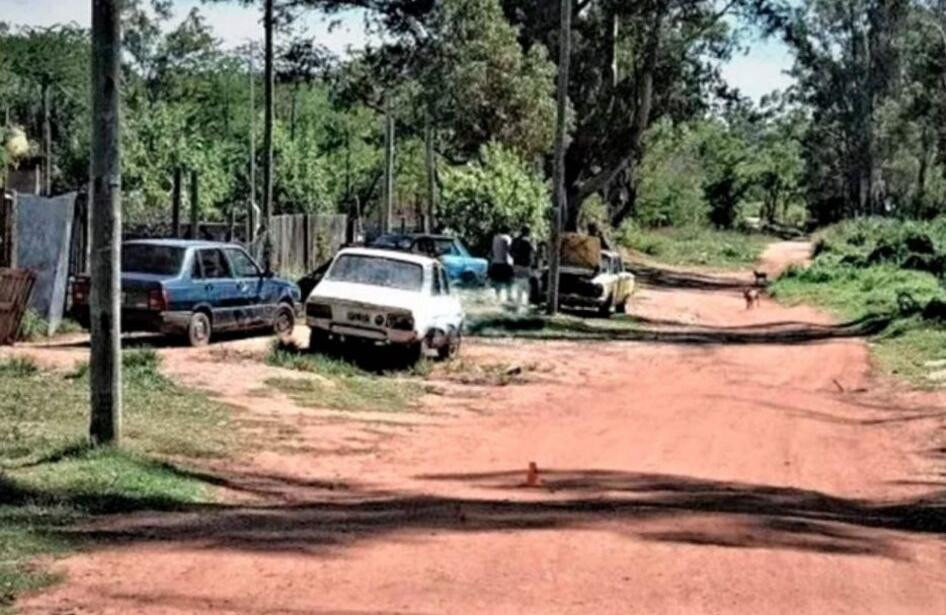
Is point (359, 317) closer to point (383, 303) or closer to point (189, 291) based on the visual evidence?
point (383, 303)

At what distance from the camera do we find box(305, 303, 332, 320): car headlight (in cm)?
2152

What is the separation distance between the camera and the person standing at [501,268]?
36.2m

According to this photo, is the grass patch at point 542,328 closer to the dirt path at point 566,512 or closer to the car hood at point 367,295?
the dirt path at point 566,512

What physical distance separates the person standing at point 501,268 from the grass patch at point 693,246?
37.4 meters

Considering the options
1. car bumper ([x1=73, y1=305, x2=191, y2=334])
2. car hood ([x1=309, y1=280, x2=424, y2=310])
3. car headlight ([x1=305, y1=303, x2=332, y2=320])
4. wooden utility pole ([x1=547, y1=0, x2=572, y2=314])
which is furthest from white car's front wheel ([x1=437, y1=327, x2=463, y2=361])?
wooden utility pole ([x1=547, y1=0, x2=572, y2=314])

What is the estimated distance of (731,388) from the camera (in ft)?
78.0

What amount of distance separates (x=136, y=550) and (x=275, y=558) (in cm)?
86

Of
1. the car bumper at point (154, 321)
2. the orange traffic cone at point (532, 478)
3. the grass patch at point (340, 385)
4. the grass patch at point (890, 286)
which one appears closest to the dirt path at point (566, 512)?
the orange traffic cone at point (532, 478)

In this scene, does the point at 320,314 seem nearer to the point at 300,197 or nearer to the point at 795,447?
the point at 795,447

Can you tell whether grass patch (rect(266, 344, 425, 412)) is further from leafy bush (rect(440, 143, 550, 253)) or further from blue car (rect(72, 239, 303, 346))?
leafy bush (rect(440, 143, 550, 253))

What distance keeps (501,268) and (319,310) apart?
15.1m

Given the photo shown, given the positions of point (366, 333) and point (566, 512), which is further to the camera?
point (366, 333)

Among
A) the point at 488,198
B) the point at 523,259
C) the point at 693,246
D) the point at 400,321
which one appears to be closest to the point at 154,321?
the point at 400,321

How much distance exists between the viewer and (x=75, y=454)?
41.6 ft
